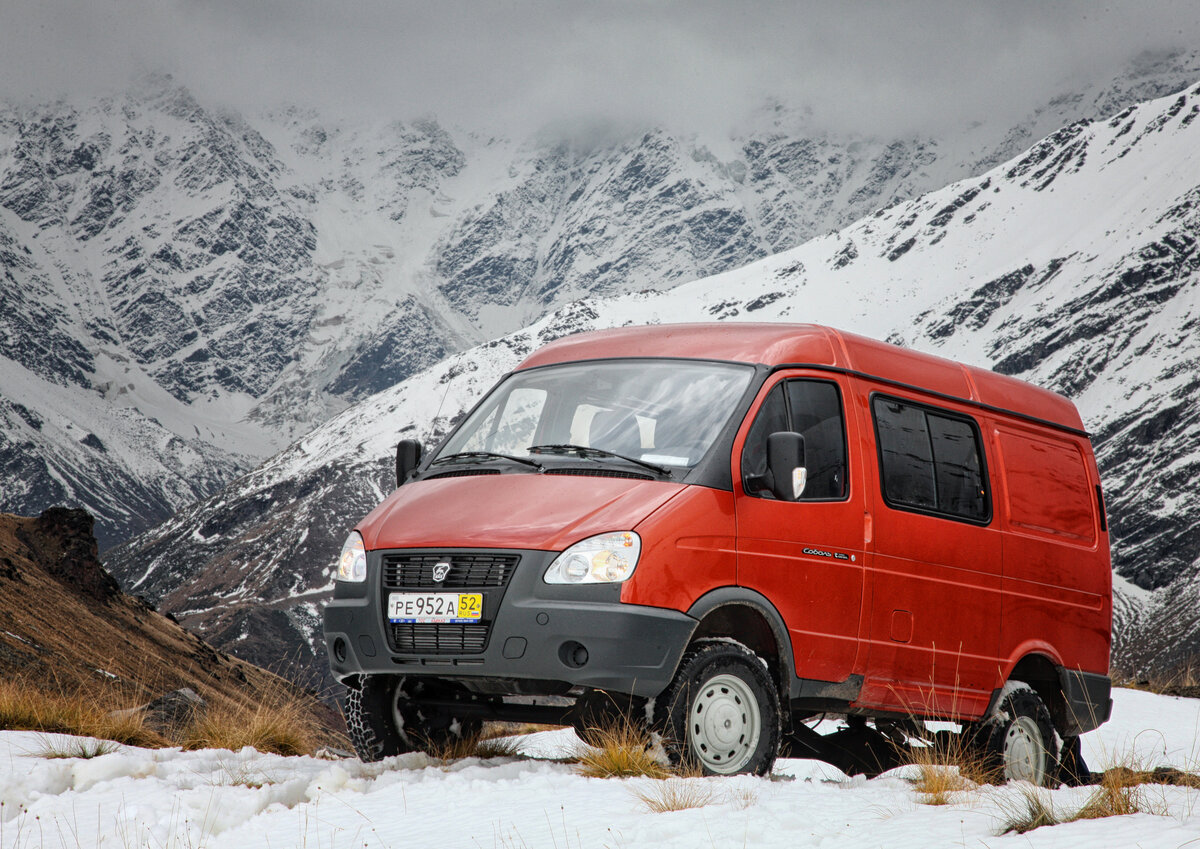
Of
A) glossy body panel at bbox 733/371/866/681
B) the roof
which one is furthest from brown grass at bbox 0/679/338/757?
glossy body panel at bbox 733/371/866/681

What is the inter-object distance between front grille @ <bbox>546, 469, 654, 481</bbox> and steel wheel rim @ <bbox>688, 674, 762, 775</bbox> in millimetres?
1056

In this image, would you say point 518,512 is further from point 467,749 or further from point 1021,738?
point 1021,738

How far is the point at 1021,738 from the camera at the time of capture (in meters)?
7.61

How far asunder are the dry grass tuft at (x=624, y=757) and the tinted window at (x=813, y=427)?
158 cm

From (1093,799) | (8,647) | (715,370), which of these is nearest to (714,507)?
(715,370)

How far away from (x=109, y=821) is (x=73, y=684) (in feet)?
29.6

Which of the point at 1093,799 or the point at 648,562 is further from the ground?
the point at 648,562

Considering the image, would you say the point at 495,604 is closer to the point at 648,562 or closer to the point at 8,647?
the point at 648,562

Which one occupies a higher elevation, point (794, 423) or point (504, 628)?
point (794, 423)

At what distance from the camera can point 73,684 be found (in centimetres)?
1309

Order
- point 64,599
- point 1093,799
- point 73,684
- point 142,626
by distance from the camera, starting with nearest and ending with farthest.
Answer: point 1093,799 → point 73,684 → point 64,599 → point 142,626

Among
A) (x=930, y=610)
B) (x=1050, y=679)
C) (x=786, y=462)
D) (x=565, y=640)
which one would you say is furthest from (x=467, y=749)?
(x=1050, y=679)

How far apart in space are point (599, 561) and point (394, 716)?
1.87 m

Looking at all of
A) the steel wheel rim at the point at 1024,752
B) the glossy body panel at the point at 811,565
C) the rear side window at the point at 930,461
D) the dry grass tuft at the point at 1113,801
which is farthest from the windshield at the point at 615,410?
the steel wheel rim at the point at 1024,752
